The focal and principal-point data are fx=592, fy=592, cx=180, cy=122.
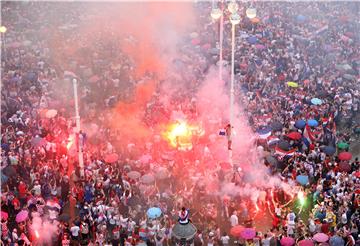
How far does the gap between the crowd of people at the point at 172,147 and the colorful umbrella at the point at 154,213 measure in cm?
25

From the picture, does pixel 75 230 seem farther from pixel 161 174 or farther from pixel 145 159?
pixel 145 159

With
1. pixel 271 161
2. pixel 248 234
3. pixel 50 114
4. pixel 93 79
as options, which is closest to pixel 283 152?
pixel 271 161

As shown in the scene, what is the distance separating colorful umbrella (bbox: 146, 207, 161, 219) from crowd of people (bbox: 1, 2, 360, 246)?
25cm

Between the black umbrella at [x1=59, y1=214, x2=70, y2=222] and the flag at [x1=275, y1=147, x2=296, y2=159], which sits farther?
the flag at [x1=275, y1=147, x2=296, y2=159]

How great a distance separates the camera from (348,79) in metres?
28.3

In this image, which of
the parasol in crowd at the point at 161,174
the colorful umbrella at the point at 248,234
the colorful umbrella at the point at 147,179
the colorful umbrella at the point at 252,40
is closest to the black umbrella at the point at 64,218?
the colorful umbrella at the point at 147,179

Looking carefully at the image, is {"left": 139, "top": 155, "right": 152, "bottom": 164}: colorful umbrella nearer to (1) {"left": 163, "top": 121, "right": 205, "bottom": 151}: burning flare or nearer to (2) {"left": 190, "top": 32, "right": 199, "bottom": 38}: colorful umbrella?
(1) {"left": 163, "top": 121, "right": 205, "bottom": 151}: burning flare

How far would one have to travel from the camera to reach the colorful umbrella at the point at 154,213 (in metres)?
18.4

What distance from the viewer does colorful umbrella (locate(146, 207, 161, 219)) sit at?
18375 mm

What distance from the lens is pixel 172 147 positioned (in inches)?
924

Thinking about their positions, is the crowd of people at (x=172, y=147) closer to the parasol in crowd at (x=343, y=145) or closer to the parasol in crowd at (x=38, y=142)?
the parasol in crowd at (x=38, y=142)

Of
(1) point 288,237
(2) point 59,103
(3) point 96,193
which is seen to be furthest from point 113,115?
(1) point 288,237

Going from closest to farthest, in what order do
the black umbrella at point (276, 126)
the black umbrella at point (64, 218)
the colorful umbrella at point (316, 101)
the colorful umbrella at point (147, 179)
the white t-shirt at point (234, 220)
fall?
the black umbrella at point (64, 218) < the white t-shirt at point (234, 220) < the colorful umbrella at point (147, 179) < the black umbrella at point (276, 126) < the colorful umbrella at point (316, 101)

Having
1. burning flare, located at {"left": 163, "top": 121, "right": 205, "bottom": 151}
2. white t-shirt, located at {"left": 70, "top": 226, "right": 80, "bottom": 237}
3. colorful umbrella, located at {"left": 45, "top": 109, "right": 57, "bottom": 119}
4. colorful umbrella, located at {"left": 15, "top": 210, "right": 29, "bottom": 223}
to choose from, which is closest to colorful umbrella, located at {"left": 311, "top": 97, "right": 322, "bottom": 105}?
burning flare, located at {"left": 163, "top": 121, "right": 205, "bottom": 151}
